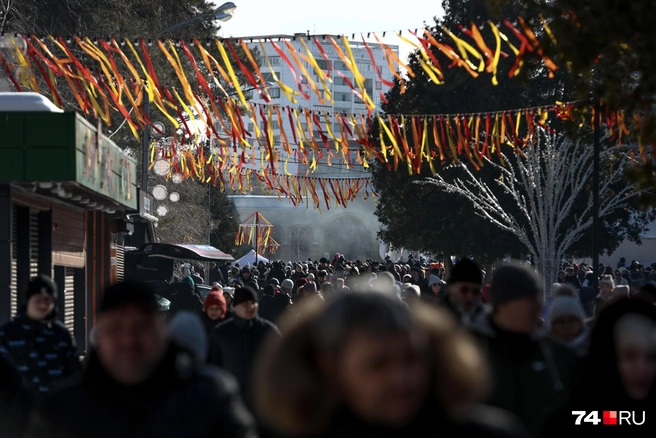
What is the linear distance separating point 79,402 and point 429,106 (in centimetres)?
3179

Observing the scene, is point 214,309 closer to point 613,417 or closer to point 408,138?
point 613,417

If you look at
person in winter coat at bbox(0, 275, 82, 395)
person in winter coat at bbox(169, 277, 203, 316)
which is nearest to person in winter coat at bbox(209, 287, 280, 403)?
person in winter coat at bbox(0, 275, 82, 395)

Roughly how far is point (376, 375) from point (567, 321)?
4933mm

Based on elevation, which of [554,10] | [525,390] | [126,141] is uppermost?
[126,141]

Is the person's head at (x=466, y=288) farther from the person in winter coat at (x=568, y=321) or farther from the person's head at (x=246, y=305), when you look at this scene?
the person's head at (x=246, y=305)

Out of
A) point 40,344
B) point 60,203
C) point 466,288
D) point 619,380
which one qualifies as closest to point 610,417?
point 619,380

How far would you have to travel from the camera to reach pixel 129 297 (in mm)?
3551

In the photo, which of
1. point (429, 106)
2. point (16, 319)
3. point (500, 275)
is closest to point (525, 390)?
point (500, 275)

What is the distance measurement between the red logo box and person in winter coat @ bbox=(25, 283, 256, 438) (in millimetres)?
1465

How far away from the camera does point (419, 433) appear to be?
241 cm

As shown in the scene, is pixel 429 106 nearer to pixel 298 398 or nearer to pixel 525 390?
pixel 525 390

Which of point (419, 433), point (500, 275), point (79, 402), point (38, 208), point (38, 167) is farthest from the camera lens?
point (38, 208)

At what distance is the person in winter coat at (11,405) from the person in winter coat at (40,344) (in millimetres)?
2380

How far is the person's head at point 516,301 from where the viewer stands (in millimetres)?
5258
